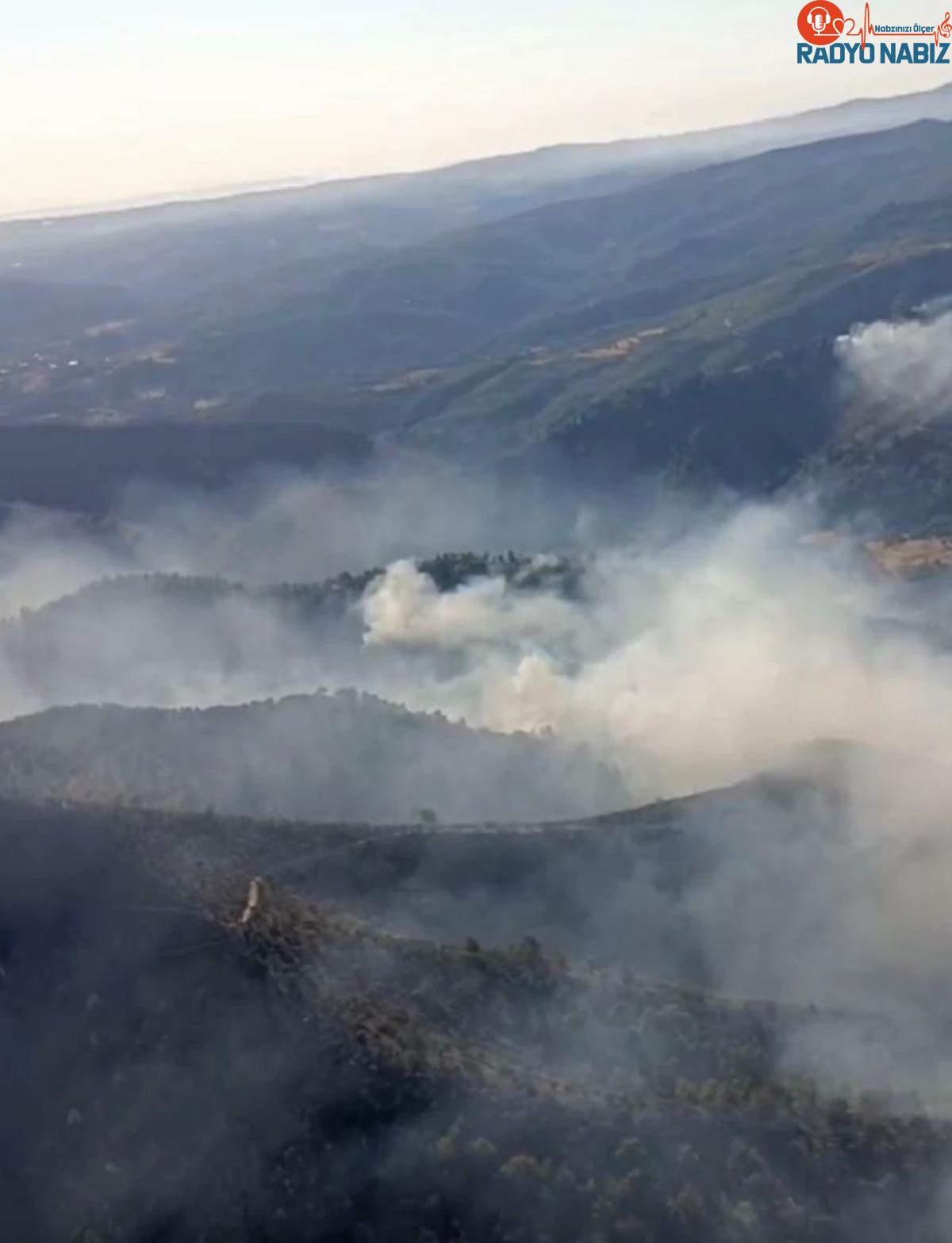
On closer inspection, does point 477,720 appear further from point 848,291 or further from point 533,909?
point 848,291

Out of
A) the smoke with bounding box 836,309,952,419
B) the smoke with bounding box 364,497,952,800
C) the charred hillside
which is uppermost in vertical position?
the charred hillside

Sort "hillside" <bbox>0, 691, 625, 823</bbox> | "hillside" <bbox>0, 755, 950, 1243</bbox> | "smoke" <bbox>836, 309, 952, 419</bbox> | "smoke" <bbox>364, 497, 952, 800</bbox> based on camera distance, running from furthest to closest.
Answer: "smoke" <bbox>836, 309, 952, 419</bbox>
"smoke" <bbox>364, 497, 952, 800</bbox>
"hillside" <bbox>0, 691, 625, 823</bbox>
"hillside" <bbox>0, 755, 950, 1243</bbox>

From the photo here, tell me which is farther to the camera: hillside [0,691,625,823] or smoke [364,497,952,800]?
smoke [364,497,952,800]

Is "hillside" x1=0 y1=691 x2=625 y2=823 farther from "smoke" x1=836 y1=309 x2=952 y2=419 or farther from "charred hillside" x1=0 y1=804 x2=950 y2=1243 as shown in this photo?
"smoke" x1=836 y1=309 x2=952 y2=419

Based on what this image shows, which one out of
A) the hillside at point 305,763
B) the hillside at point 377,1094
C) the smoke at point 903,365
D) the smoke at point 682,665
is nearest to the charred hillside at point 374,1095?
the hillside at point 377,1094

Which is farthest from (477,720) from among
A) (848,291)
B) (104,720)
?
(848,291)

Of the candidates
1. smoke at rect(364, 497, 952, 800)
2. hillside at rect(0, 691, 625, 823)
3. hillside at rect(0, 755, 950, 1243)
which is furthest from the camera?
smoke at rect(364, 497, 952, 800)

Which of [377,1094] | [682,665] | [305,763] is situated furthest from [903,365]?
[377,1094]

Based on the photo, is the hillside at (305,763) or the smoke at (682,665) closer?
the hillside at (305,763)

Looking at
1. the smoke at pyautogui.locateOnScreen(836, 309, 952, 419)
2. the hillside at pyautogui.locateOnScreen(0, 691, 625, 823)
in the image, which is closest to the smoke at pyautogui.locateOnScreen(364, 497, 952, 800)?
the hillside at pyautogui.locateOnScreen(0, 691, 625, 823)

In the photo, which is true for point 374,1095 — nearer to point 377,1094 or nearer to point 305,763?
point 377,1094

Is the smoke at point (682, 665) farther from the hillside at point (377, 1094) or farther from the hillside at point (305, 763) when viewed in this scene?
the hillside at point (377, 1094)
